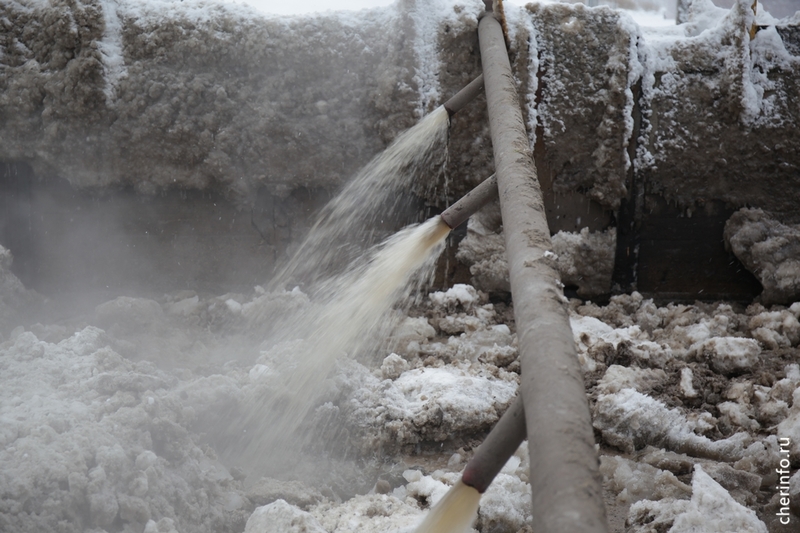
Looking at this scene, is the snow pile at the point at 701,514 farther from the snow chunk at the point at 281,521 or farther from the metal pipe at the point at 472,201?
the metal pipe at the point at 472,201

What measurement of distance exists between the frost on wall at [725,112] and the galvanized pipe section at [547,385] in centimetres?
216

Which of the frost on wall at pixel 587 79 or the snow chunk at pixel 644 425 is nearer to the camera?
the snow chunk at pixel 644 425

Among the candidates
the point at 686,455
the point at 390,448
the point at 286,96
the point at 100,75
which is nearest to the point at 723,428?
the point at 686,455

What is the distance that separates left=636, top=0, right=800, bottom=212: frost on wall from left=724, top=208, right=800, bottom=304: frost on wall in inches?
5.1

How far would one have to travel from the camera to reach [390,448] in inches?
90.8

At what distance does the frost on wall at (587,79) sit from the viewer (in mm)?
3357

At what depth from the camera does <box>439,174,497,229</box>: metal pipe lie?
1921mm

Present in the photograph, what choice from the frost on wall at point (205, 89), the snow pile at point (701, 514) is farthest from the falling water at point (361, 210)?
the snow pile at point (701, 514)

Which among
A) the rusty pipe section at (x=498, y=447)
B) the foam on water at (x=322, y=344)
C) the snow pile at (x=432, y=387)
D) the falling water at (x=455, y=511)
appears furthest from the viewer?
the snow pile at (x=432, y=387)

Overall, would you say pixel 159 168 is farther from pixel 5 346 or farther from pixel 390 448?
pixel 390 448

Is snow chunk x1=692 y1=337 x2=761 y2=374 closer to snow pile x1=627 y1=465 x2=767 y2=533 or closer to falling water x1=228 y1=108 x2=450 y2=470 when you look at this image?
snow pile x1=627 y1=465 x2=767 y2=533

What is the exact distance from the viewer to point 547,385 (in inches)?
38.2

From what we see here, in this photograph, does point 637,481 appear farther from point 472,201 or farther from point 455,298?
point 455,298

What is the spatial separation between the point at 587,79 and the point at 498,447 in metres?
2.80
